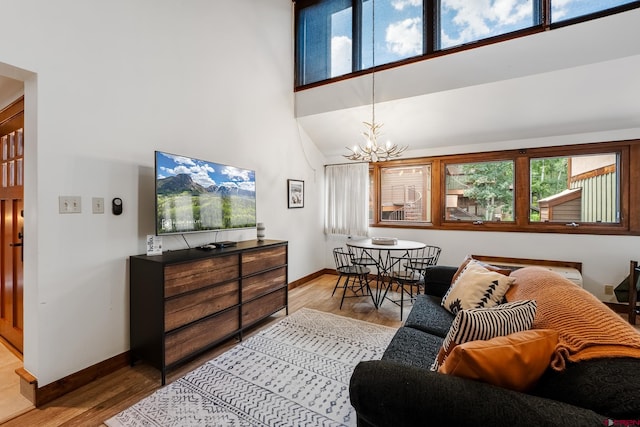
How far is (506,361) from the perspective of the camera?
0.94 m

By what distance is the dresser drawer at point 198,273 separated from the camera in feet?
6.72

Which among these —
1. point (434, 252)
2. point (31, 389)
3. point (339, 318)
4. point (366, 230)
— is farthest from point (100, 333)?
point (434, 252)

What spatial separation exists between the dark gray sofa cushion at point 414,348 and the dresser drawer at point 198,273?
1.52 metres

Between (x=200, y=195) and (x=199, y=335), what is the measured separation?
123 cm

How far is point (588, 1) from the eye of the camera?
2719 millimetres

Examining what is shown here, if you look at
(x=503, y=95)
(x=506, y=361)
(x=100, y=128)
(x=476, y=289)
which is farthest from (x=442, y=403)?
(x=503, y=95)

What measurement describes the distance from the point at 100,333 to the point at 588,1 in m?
5.27

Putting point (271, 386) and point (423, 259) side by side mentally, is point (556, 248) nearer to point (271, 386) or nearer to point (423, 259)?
point (423, 259)

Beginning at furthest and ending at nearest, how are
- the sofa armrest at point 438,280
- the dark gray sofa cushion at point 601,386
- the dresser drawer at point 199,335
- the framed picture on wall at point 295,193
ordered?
1. the framed picture on wall at point 295,193
2. the sofa armrest at point 438,280
3. the dresser drawer at point 199,335
4. the dark gray sofa cushion at point 601,386

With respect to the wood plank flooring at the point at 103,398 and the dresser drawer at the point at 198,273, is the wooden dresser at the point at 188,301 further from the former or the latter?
the wood plank flooring at the point at 103,398

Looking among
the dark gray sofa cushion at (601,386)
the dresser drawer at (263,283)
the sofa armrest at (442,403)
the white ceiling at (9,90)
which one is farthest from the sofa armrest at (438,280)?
the white ceiling at (9,90)

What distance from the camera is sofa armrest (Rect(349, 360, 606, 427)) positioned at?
2.62 feet

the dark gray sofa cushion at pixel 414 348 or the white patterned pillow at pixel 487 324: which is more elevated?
the white patterned pillow at pixel 487 324

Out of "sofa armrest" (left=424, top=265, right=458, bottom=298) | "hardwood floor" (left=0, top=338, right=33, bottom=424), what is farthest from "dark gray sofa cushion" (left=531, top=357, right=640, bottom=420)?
"hardwood floor" (left=0, top=338, right=33, bottom=424)
